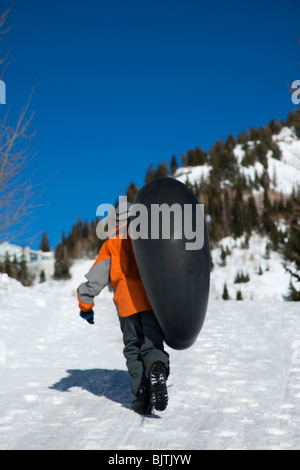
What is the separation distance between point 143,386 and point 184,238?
41.8 inches

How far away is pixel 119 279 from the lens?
9.55 ft

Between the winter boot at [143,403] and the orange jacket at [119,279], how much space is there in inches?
21.0

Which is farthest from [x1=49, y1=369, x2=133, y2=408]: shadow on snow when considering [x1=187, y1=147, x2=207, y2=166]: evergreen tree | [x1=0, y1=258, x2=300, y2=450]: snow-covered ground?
[x1=187, y1=147, x2=207, y2=166]: evergreen tree

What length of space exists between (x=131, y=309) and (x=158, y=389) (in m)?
0.56

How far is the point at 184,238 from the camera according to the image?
258 centimetres

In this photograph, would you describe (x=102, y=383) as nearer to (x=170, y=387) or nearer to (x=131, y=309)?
(x=170, y=387)

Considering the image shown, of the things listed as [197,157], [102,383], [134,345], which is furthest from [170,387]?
[197,157]

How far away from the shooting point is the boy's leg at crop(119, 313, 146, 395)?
279 centimetres

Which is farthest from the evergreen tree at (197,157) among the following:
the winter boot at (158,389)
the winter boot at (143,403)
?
the winter boot at (158,389)

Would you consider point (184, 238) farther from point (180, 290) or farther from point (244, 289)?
point (244, 289)

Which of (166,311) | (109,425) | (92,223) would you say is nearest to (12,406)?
(109,425)

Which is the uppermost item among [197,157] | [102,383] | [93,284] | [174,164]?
[197,157]

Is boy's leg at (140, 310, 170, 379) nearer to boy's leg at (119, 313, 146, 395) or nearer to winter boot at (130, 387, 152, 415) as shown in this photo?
boy's leg at (119, 313, 146, 395)

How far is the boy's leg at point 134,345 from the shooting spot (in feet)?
9.14
